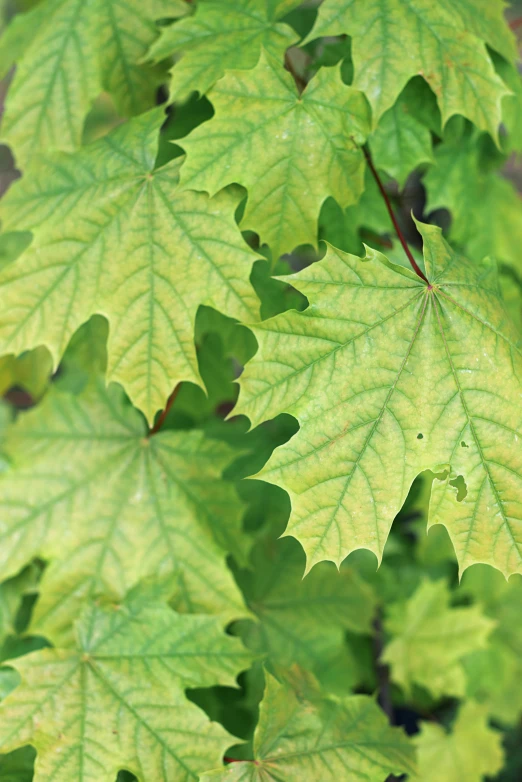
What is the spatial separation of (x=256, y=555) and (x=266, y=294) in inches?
26.2

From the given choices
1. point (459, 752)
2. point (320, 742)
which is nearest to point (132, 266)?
point (320, 742)

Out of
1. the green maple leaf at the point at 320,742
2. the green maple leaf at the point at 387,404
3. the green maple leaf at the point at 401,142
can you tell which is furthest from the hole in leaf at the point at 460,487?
the green maple leaf at the point at 401,142

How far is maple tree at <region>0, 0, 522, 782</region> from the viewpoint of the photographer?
1.05 metres

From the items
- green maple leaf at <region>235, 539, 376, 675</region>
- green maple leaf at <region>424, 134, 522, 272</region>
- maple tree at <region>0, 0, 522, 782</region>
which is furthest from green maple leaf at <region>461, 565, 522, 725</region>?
green maple leaf at <region>424, 134, 522, 272</region>

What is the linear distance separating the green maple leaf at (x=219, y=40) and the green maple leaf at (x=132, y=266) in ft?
0.33

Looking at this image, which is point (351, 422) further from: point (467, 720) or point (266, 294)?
point (467, 720)

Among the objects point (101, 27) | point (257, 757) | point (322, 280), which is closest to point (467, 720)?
point (257, 757)

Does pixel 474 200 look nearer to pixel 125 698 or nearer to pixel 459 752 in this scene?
pixel 125 698

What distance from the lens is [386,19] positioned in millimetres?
1195

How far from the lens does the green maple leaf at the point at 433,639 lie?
1900mm

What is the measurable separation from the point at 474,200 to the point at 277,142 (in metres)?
0.73

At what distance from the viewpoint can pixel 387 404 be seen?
105cm

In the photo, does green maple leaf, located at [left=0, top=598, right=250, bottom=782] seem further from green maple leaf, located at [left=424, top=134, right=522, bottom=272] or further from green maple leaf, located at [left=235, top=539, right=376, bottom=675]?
green maple leaf, located at [left=424, top=134, right=522, bottom=272]

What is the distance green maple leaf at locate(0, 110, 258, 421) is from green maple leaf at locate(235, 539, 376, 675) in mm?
654
